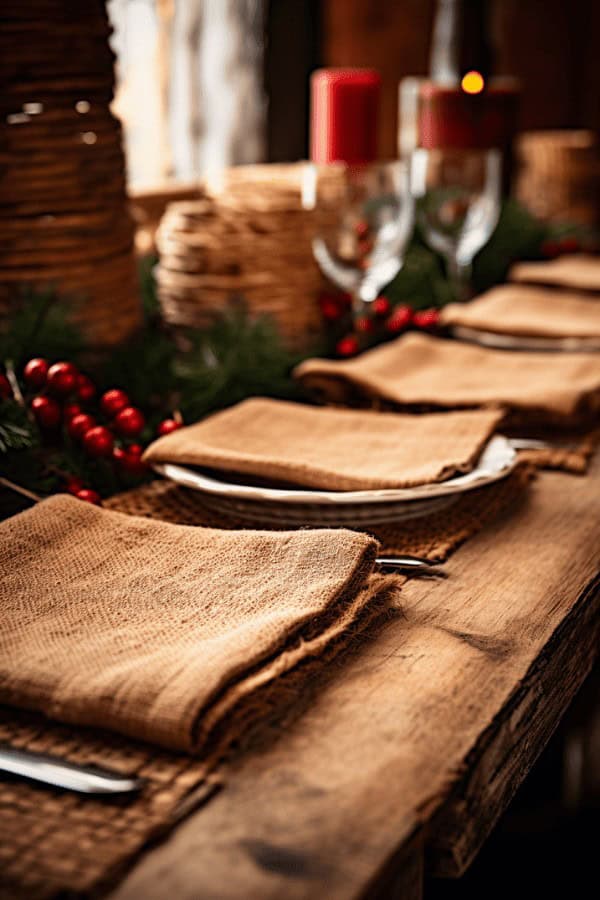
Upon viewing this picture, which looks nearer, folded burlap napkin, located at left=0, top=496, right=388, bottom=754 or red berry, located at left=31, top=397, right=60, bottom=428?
folded burlap napkin, located at left=0, top=496, right=388, bottom=754

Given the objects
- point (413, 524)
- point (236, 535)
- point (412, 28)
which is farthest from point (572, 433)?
point (412, 28)

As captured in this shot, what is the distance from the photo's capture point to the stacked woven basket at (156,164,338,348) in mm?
1191

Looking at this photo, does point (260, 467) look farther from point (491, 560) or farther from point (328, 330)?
point (328, 330)

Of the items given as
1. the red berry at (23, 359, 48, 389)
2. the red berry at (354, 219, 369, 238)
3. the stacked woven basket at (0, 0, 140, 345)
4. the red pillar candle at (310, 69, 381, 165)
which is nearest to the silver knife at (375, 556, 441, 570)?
the red berry at (23, 359, 48, 389)

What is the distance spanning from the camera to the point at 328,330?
1296 mm

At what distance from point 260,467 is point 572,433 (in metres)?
0.38

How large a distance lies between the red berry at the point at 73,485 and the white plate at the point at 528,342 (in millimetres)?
594

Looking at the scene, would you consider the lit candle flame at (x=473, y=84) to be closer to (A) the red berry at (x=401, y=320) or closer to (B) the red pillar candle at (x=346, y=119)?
(B) the red pillar candle at (x=346, y=119)

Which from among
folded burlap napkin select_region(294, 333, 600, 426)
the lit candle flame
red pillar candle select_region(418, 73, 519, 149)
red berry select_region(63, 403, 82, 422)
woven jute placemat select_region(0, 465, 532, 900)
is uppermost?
the lit candle flame

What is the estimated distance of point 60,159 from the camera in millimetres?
1016

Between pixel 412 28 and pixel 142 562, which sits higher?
pixel 412 28

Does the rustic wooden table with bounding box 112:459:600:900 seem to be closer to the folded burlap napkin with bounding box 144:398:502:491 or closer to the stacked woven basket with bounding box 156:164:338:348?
the folded burlap napkin with bounding box 144:398:502:491

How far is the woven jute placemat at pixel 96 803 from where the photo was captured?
43 centimetres

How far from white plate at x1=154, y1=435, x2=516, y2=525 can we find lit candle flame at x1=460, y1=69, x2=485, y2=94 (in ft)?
2.98
